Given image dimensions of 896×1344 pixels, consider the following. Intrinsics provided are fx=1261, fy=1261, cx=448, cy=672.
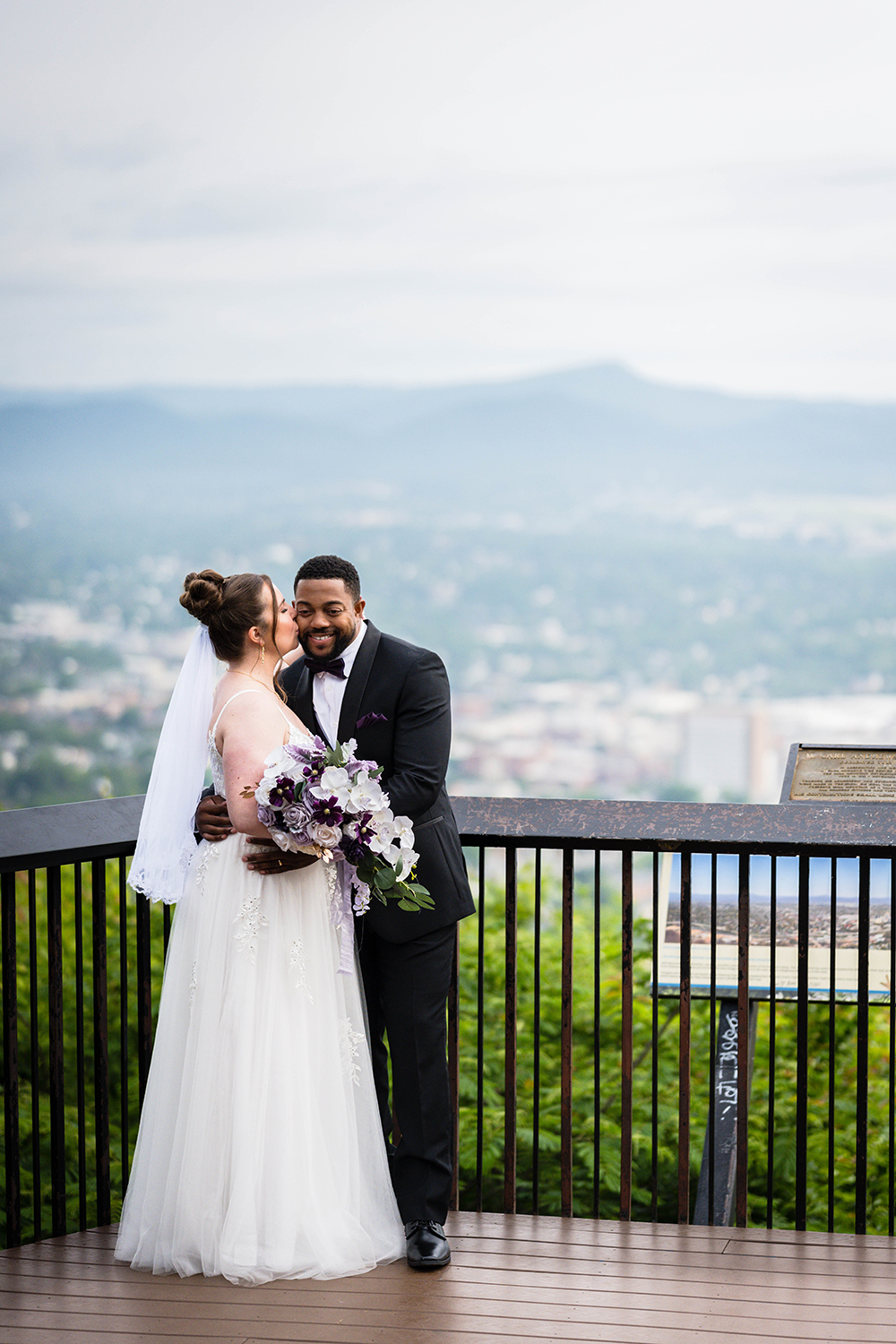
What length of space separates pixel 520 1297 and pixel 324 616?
5.47 feet

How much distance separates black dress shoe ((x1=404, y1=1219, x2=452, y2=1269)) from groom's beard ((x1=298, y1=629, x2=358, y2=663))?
1404 mm

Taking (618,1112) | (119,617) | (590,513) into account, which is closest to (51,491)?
(119,617)

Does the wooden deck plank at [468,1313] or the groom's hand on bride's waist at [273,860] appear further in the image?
the groom's hand on bride's waist at [273,860]

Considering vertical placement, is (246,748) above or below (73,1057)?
above

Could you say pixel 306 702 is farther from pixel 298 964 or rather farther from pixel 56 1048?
pixel 56 1048

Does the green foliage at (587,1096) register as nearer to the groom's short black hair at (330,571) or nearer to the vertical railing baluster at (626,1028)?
the vertical railing baluster at (626,1028)

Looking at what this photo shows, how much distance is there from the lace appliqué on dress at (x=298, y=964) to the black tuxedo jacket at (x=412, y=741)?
20cm

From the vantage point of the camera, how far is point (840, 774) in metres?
3.76

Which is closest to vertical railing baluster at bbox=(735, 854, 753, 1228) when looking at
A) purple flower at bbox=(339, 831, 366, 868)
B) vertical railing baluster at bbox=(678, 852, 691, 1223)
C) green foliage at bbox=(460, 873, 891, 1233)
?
vertical railing baluster at bbox=(678, 852, 691, 1223)

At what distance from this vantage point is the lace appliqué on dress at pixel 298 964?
9.96 ft

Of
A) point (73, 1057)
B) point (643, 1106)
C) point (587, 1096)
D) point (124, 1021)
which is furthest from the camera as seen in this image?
point (73, 1057)

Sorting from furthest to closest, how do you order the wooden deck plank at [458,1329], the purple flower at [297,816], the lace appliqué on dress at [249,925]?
the lace appliqué on dress at [249,925] < the purple flower at [297,816] < the wooden deck plank at [458,1329]

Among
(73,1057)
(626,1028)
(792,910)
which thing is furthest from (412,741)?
(73,1057)

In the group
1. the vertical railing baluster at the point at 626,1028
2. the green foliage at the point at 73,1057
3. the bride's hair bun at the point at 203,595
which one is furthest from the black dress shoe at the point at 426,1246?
the green foliage at the point at 73,1057
